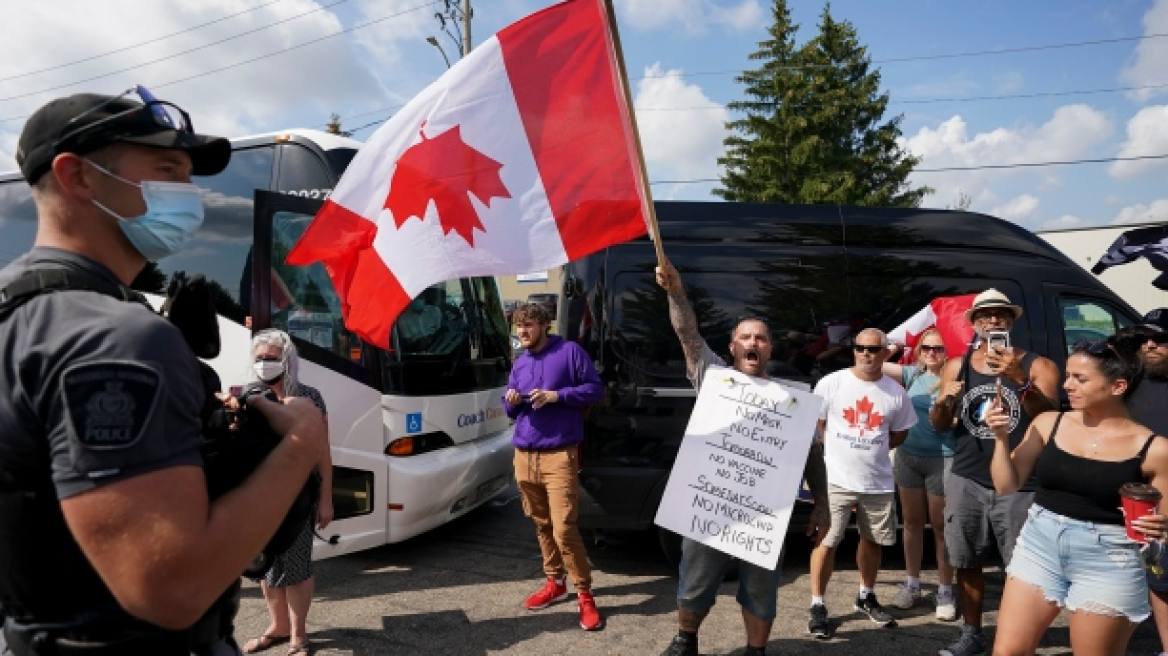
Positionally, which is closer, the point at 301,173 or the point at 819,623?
the point at 819,623

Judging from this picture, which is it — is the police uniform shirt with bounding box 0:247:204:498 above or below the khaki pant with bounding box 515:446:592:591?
above

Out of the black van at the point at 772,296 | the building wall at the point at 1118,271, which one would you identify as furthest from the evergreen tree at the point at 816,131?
the black van at the point at 772,296

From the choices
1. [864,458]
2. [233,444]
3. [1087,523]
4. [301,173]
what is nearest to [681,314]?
[864,458]

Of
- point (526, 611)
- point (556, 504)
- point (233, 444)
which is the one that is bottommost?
point (526, 611)

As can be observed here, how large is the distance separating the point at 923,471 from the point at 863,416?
2.13 feet

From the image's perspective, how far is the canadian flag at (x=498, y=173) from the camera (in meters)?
3.04

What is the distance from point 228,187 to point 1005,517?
545 centimetres

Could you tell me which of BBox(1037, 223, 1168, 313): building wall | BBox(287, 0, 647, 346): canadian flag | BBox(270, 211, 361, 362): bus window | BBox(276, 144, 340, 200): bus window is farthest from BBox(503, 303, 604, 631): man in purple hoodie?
BBox(1037, 223, 1168, 313): building wall

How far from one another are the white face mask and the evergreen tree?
88.1 ft

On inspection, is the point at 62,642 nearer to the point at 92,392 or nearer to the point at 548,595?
the point at 92,392

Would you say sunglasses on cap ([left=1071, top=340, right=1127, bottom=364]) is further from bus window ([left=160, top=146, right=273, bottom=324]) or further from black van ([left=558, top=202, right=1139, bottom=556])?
bus window ([left=160, top=146, right=273, bottom=324])

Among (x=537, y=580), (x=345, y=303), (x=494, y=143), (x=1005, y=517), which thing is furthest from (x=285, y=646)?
(x=1005, y=517)

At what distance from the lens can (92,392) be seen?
3.31ft

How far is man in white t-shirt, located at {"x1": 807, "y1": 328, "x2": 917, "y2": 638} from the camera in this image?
4.23m
